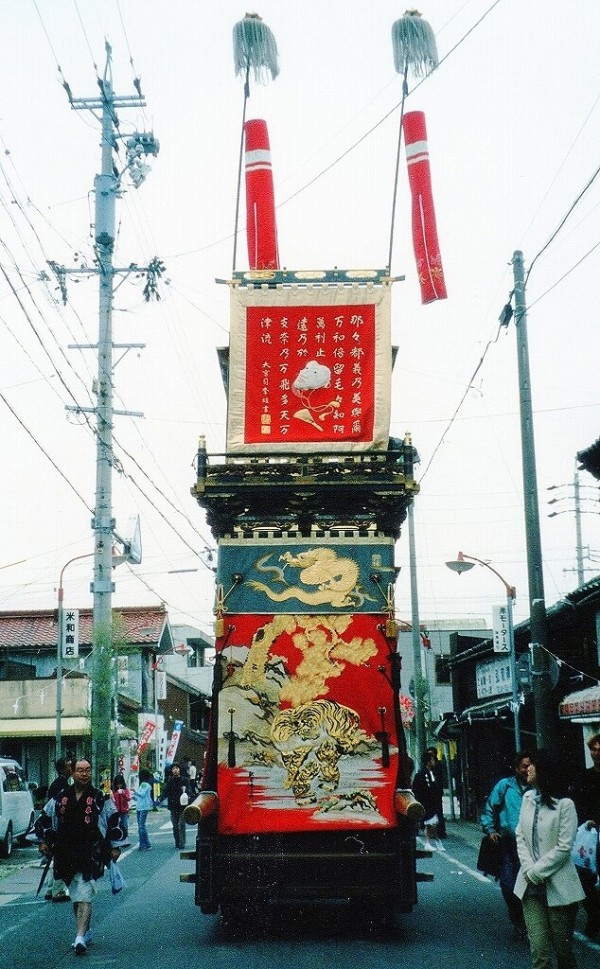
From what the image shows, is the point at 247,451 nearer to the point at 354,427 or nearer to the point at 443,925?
the point at 354,427

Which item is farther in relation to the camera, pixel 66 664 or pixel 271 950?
pixel 66 664

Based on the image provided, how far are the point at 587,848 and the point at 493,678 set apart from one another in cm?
2084

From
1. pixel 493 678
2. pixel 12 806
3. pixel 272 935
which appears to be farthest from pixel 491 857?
pixel 493 678

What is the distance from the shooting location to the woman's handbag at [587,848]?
1080cm

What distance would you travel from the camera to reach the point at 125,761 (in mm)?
45750

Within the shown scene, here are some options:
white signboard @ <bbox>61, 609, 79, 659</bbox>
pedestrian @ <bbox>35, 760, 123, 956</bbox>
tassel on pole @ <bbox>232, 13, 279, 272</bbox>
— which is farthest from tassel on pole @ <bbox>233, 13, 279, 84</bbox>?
white signboard @ <bbox>61, 609, 79, 659</bbox>

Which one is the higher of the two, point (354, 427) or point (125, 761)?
point (354, 427)

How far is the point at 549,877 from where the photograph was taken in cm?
774

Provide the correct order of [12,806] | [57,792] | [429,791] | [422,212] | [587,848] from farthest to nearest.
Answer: [12,806] → [429,791] → [422,212] → [57,792] → [587,848]

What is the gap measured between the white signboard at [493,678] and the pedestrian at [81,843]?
1923 centimetres

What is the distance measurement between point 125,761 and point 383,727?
3649cm

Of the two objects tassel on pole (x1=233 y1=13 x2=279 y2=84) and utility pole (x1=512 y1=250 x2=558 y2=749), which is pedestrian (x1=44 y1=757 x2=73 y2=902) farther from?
tassel on pole (x1=233 y1=13 x2=279 y2=84)

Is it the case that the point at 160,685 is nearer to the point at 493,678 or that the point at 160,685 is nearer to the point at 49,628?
the point at 49,628

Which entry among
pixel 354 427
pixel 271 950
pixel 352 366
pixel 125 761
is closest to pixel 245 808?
pixel 271 950
